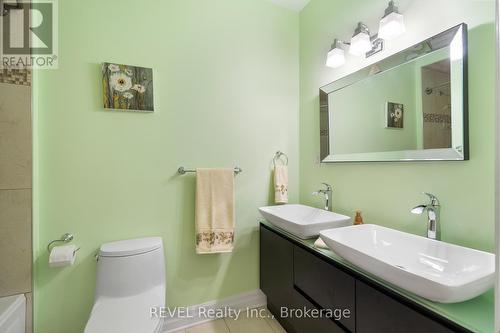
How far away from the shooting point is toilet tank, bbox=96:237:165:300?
50.1 inches

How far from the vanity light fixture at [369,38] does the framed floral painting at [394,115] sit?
0.36 m

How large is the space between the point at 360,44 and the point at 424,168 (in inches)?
32.1

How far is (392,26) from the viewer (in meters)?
1.12

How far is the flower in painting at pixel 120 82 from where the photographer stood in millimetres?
1384

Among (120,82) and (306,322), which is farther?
(120,82)

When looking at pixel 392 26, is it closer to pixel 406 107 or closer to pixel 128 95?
pixel 406 107

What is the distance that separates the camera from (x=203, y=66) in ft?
5.38

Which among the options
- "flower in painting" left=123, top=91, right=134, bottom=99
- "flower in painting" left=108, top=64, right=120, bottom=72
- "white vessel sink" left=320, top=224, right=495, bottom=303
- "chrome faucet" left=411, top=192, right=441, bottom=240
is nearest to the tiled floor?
"white vessel sink" left=320, top=224, right=495, bottom=303

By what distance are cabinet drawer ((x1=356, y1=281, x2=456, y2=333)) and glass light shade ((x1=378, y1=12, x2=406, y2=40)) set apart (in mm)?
1248

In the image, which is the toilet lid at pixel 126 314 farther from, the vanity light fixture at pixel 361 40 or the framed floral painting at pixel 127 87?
the vanity light fixture at pixel 361 40

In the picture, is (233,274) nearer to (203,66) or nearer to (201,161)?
(201,161)

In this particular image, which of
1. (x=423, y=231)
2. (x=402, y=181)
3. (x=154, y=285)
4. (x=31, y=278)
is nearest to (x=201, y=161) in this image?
(x=154, y=285)

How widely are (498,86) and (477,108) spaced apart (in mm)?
A: 550

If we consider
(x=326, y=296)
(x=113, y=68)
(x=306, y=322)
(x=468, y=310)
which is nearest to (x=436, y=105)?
(x=468, y=310)
